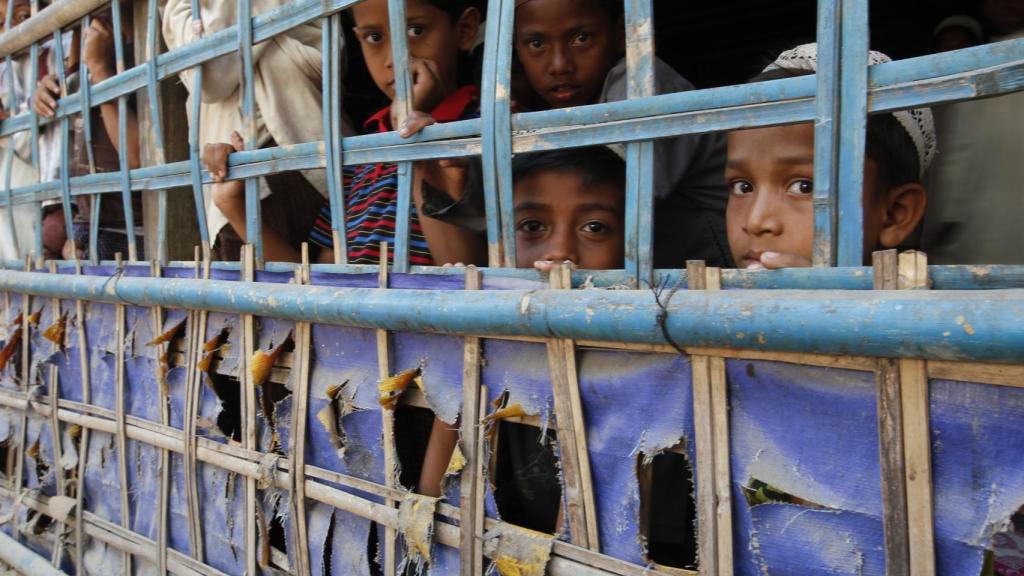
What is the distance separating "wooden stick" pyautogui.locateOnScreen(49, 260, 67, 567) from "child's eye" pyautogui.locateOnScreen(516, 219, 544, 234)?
205 cm

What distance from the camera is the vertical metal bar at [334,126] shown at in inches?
63.4

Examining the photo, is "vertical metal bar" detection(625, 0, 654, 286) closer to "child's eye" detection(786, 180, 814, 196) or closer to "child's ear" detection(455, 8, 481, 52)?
"child's eye" detection(786, 180, 814, 196)

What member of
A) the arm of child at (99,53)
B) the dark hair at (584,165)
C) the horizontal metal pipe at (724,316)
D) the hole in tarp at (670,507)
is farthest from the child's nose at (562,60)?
the arm of child at (99,53)

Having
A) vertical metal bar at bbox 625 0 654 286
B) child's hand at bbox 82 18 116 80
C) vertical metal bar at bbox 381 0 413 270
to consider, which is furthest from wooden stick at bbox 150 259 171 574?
vertical metal bar at bbox 625 0 654 286

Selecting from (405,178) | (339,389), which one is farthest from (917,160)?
(339,389)

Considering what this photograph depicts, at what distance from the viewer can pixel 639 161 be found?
1.17 m

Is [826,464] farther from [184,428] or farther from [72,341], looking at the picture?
[72,341]

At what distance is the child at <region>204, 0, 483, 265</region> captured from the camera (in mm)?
1798

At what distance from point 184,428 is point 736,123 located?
6.13 ft

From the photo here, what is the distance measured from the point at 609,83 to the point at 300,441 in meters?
1.16

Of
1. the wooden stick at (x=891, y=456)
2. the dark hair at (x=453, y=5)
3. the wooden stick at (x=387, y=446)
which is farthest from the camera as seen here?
the dark hair at (x=453, y=5)

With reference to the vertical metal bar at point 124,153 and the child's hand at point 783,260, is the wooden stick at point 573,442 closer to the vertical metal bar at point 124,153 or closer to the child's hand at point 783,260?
the child's hand at point 783,260

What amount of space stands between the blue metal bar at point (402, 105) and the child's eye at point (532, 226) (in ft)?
0.96

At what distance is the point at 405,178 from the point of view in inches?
58.9
